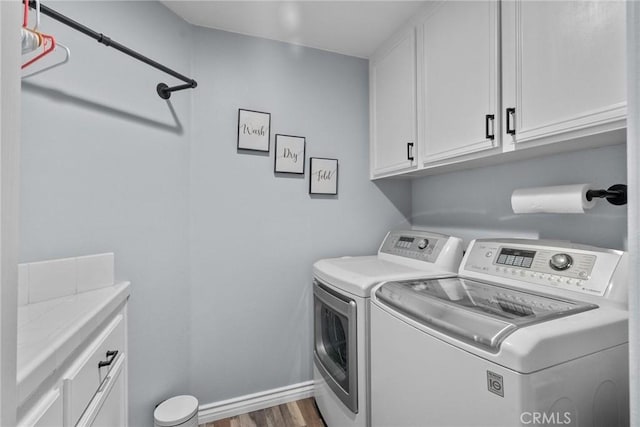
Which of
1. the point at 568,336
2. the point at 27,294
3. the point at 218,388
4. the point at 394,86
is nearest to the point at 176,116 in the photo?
the point at 27,294

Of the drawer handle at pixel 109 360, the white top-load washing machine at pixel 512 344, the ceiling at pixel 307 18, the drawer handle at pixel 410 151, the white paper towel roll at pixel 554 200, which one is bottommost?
the drawer handle at pixel 109 360

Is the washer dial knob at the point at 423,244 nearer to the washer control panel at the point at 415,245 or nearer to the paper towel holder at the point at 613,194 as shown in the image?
the washer control panel at the point at 415,245

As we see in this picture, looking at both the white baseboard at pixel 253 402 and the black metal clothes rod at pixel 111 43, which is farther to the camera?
the white baseboard at pixel 253 402

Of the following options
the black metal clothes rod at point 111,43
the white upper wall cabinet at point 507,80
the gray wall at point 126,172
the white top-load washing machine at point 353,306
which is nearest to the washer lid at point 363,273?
the white top-load washing machine at point 353,306

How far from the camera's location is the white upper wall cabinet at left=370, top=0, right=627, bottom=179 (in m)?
0.90

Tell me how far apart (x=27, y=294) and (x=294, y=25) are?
6.15ft

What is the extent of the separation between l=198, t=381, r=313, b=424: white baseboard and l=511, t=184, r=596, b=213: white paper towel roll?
5.69ft

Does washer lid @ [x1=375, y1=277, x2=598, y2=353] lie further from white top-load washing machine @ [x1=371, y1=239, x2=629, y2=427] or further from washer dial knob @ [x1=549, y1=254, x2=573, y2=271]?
washer dial knob @ [x1=549, y1=254, x2=573, y2=271]

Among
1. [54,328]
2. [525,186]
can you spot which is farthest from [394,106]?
[54,328]

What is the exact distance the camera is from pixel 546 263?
111 cm

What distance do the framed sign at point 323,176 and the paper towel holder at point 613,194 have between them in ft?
4.44

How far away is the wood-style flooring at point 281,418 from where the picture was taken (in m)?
1.74

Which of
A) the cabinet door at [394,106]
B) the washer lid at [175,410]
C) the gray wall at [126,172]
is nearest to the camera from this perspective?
the gray wall at [126,172]

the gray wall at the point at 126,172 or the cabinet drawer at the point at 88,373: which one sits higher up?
the gray wall at the point at 126,172
